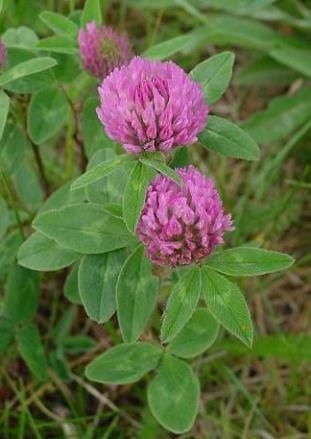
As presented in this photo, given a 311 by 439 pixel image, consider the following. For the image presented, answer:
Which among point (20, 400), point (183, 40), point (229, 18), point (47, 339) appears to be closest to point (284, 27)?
point (229, 18)

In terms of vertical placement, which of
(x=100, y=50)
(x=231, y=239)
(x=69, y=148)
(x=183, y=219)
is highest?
(x=100, y=50)

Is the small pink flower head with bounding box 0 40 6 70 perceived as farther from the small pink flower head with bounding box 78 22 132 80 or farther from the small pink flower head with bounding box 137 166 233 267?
the small pink flower head with bounding box 137 166 233 267

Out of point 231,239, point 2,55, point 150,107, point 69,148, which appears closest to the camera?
point 150,107

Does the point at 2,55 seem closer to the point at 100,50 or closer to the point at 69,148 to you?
the point at 100,50

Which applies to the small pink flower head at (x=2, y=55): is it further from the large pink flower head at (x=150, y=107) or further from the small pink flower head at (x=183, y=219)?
the small pink flower head at (x=183, y=219)

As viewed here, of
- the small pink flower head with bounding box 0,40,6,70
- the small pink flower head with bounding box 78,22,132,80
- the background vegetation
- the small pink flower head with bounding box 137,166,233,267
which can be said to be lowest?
the background vegetation

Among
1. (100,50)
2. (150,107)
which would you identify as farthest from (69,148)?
(150,107)

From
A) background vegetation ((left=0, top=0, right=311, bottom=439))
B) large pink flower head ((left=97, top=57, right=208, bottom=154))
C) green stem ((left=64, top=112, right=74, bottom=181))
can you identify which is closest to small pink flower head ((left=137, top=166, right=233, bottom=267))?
large pink flower head ((left=97, top=57, right=208, bottom=154))
